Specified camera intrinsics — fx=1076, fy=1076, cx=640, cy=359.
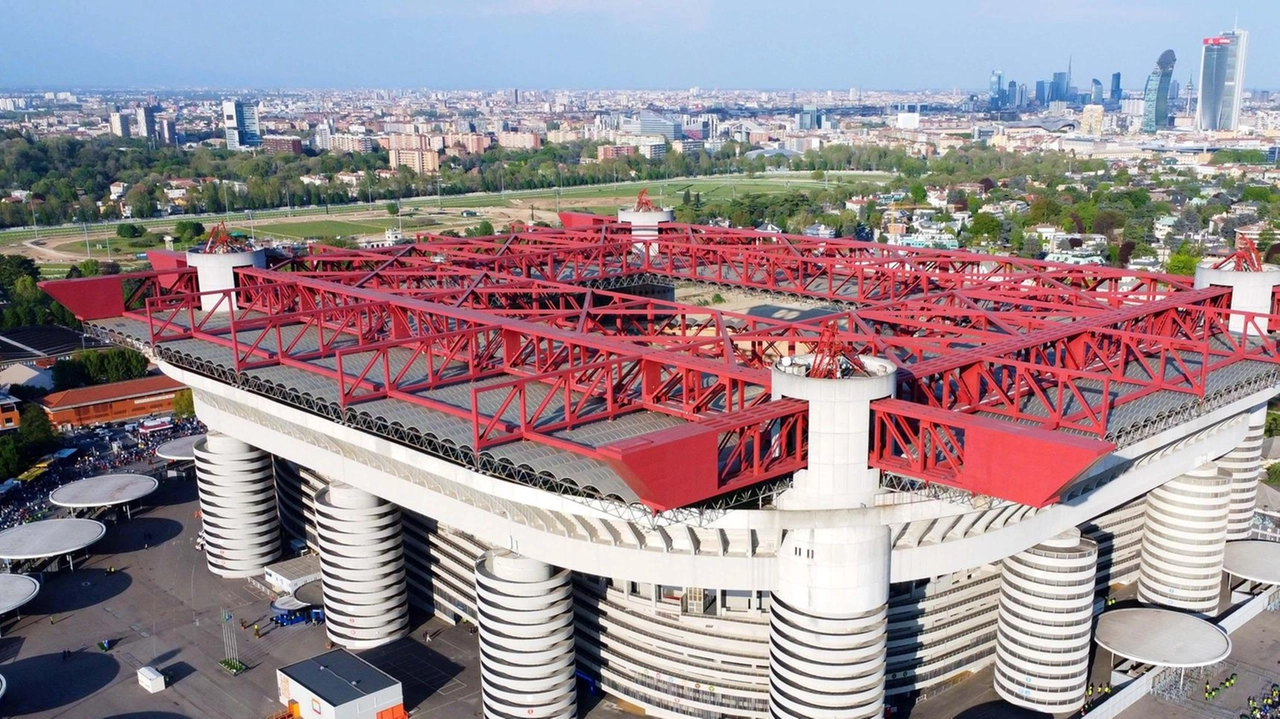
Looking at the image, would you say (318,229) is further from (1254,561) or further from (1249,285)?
(1254,561)

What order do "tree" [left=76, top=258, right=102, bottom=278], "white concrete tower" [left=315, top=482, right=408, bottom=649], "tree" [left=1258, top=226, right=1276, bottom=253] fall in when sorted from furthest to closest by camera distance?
"tree" [left=1258, top=226, right=1276, bottom=253], "tree" [left=76, top=258, right=102, bottom=278], "white concrete tower" [left=315, top=482, right=408, bottom=649]

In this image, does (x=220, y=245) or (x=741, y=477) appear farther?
(x=220, y=245)

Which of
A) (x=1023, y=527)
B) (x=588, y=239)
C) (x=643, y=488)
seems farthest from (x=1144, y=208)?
(x=643, y=488)

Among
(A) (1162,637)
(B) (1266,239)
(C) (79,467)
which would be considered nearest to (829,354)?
(A) (1162,637)

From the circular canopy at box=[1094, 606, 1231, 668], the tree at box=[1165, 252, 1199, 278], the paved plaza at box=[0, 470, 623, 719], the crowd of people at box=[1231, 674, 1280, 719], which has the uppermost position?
the tree at box=[1165, 252, 1199, 278]

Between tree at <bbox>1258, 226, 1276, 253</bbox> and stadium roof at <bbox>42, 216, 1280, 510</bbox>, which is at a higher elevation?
stadium roof at <bbox>42, 216, 1280, 510</bbox>

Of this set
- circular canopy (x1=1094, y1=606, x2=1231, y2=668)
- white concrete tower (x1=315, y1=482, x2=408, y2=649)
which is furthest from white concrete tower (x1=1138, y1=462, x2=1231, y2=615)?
white concrete tower (x1=315, y1=482, x2=408, y2=649)

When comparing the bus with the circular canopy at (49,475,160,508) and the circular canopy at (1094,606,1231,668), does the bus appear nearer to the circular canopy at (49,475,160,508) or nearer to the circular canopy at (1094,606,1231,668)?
the circular canopy at (49,475,160,508)
